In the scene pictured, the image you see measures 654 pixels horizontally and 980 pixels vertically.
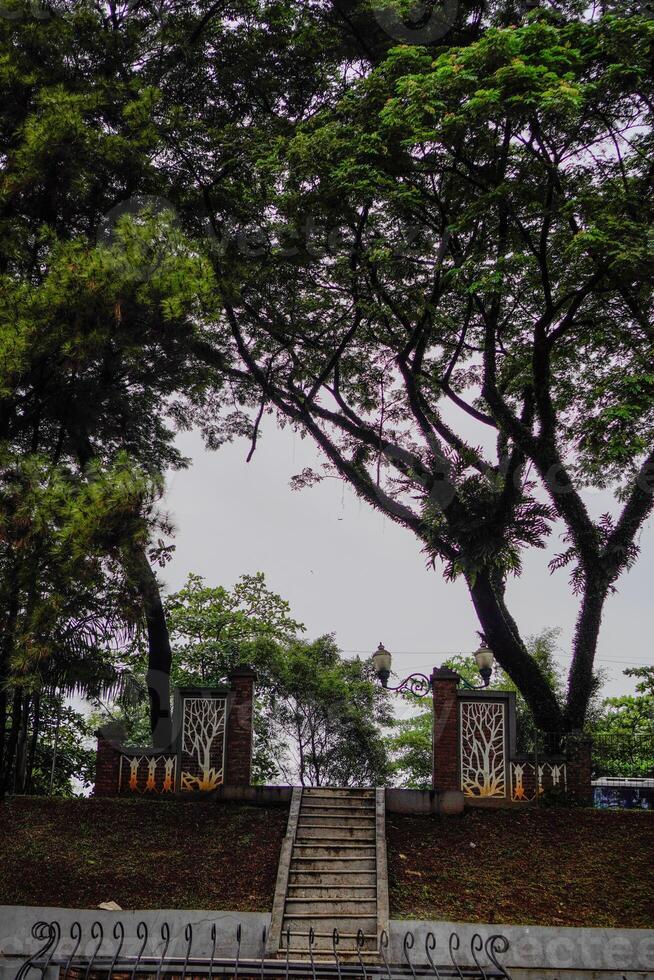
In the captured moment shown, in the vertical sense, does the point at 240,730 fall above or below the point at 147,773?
above

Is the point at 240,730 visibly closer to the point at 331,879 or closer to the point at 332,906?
the point at 331,879

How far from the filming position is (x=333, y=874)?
9.59 m

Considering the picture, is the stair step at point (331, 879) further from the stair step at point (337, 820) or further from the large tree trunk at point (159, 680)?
the large tree trunk at point (159, 680)

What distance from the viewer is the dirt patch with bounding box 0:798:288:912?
28.6ft

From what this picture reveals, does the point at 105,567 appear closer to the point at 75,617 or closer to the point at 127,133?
the point at 75,617

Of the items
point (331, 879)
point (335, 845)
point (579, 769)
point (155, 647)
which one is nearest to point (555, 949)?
point (331, 879)

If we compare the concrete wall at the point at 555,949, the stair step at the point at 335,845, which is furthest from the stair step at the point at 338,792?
the concrete wall at the point at 555,949

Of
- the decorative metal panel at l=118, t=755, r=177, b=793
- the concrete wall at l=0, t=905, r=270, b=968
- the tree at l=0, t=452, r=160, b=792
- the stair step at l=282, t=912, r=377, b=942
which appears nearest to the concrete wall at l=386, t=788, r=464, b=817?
the stair step at l=282, t=912, r=377, b=942

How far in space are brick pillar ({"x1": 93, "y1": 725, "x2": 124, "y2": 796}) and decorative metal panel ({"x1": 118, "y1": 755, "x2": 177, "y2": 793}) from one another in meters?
0.08

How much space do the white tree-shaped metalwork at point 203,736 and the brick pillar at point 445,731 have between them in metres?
2.89

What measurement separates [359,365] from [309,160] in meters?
4.82

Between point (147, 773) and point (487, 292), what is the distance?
7778 millimetres

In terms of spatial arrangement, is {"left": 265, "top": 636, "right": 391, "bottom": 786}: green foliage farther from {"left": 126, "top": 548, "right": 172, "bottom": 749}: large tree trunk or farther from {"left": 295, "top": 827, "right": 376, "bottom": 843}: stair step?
{"left": 295, "top": 827, "right": 376, "bottom": 843}: stair step

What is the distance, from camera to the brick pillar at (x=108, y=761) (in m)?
11.7
